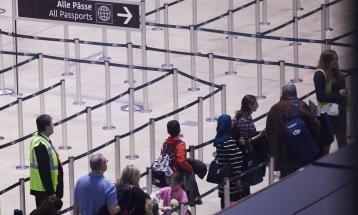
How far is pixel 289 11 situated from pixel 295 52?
4173 mm

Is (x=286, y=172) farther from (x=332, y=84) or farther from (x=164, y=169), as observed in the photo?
(x=164, y=169)

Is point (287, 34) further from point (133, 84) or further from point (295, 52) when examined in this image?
point (133, 84)

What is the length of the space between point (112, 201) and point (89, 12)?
6621mm

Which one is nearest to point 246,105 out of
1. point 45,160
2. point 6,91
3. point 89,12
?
point 45,160

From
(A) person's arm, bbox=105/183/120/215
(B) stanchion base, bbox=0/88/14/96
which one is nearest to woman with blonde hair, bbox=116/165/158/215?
(A) person's arm, bbox=105/183/120/215

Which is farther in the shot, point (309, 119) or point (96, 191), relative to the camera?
point (309, 119)

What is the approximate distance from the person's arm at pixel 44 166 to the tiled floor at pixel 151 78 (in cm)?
186

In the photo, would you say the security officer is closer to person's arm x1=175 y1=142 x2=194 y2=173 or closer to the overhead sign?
person's arm x1=175 y1=142 x2=194 y2=173

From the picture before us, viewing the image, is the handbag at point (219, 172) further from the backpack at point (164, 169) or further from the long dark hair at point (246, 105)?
the long dark hair at point (246, 105)

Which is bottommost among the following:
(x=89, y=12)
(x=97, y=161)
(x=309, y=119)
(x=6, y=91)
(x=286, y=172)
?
(x=286, y=172)

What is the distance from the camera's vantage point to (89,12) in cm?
1404

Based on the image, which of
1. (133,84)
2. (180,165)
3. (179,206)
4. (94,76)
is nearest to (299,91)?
(133,84)

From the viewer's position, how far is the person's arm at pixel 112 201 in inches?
311

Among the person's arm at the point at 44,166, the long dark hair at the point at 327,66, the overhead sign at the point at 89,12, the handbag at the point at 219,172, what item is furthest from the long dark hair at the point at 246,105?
the overhead sign at the point at 89,12
